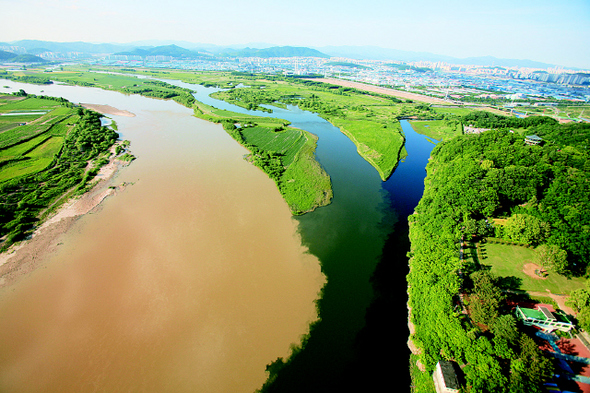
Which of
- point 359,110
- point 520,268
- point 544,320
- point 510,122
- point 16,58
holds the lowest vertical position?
point 520,268

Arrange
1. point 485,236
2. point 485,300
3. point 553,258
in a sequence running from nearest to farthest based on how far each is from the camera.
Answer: point 485,300 < point 553,258 < point 485,236

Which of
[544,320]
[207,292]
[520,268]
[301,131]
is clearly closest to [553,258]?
[520,268]

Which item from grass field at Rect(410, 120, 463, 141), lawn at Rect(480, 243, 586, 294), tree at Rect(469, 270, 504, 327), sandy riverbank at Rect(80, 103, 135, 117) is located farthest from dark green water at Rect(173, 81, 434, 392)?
sandy riverbank at Rect(80, 103, 135, 117)

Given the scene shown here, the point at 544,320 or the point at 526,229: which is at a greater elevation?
the point at 526,229

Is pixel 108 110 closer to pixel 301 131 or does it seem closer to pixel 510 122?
pixel 301 131

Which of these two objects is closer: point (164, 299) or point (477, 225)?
point (164, 299)

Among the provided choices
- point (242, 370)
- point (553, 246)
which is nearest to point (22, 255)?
point (242, 370)

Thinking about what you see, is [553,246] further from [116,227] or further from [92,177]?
[92,177]

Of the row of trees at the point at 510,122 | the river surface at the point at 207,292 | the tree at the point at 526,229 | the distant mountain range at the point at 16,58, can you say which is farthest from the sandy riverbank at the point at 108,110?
the distant mountain range at the point at 16,58
